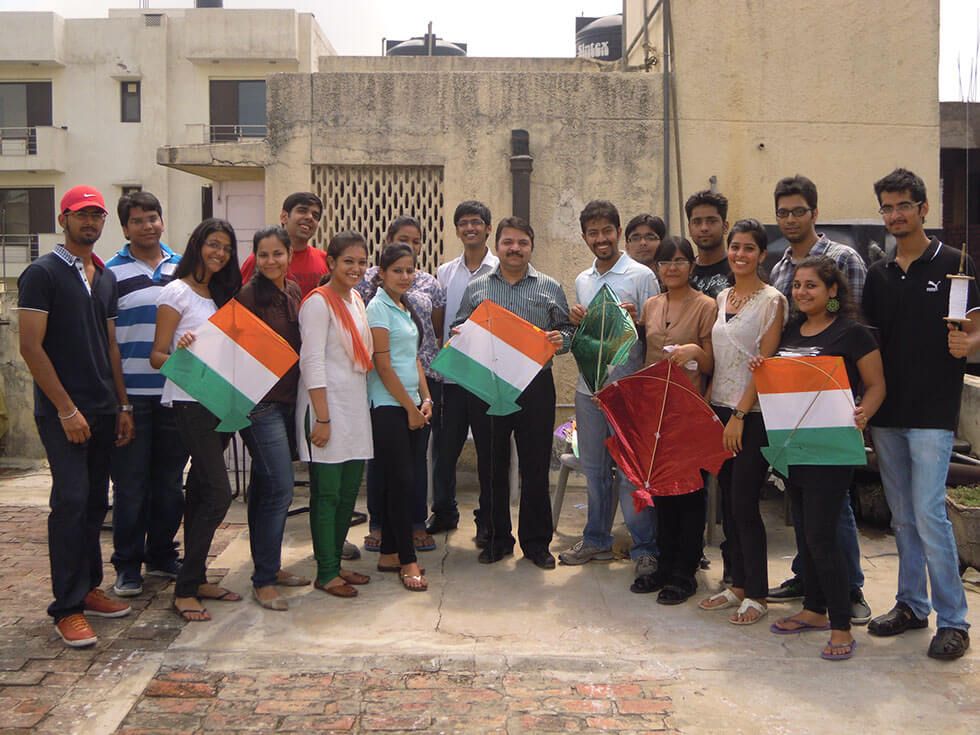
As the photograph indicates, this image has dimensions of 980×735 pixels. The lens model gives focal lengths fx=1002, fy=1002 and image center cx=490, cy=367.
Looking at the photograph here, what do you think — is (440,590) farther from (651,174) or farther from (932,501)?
(651,174)

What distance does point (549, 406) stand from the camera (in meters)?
5.75

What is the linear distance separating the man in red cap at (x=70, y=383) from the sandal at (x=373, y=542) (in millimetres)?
1779

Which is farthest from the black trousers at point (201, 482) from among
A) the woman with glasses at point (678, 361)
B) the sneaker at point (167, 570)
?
the woman with glasses at point (678, 361)

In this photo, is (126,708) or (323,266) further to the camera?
(323,266)

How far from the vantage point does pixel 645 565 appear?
550 cm

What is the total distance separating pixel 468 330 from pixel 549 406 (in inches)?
25.5

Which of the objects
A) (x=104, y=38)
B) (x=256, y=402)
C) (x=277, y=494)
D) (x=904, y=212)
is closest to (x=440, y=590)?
(x=277, y=494)

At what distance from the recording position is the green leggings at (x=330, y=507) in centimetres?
518

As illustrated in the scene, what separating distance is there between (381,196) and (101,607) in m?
4.59

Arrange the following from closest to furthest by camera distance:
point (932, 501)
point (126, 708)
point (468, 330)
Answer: point (126, 708)
point (932, 501)
point (468, 330)

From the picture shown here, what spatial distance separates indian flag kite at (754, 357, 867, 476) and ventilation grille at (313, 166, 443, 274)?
445cm

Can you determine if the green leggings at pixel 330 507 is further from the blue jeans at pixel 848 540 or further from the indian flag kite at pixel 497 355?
the blue jeans at pixel 848 540

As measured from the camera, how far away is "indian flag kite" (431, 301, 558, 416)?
5.56m

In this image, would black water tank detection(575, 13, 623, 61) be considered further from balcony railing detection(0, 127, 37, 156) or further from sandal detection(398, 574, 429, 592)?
balcony railing detection(0, 127, 37, 156)
